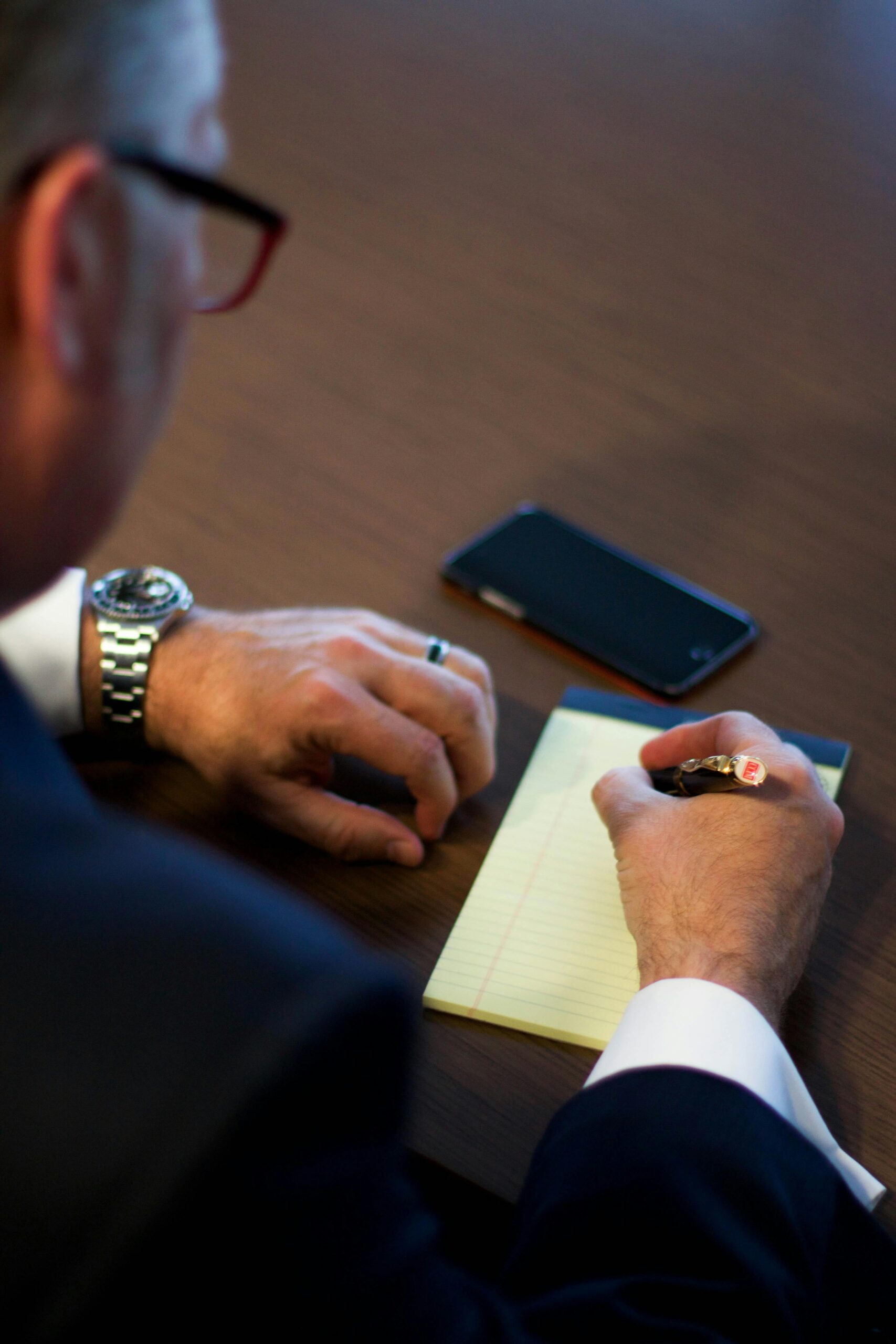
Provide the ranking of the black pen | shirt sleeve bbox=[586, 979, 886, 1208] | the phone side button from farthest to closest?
the phone side button, the black pen, shirt sleeve bbox=[586, 979, 886, 1208]

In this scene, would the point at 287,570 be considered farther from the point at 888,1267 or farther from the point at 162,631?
the point at 888,1267

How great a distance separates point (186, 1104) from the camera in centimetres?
40

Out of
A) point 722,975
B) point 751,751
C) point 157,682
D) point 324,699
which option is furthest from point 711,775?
point 157,682

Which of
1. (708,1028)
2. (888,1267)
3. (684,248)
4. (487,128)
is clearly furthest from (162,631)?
(487,128)

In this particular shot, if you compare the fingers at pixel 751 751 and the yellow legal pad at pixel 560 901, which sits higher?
the fingers at pixel 751 751

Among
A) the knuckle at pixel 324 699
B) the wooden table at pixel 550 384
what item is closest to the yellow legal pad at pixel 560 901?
the wooden table at pixel 550 384

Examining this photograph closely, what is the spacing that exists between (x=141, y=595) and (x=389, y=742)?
0.25 metres

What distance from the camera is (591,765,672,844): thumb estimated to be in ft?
2.75

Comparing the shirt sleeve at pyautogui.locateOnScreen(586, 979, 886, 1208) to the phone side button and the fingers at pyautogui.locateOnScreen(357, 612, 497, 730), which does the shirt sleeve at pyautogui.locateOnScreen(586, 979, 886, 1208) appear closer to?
the fingers at pyautogui.locateOnScreen(357, 612, 497, 730)

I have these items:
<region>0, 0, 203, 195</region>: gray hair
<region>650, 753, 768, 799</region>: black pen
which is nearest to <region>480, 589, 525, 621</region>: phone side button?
<region>650, 753, 768, 799</region>: black pen

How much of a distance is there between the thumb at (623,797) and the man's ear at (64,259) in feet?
1.58

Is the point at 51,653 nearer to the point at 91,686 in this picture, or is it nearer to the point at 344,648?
the point at 91,686

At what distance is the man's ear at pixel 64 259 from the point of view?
43 centimetres

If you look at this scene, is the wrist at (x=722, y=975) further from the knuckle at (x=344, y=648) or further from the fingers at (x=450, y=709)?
the knuckle at (x=344, y=648)
